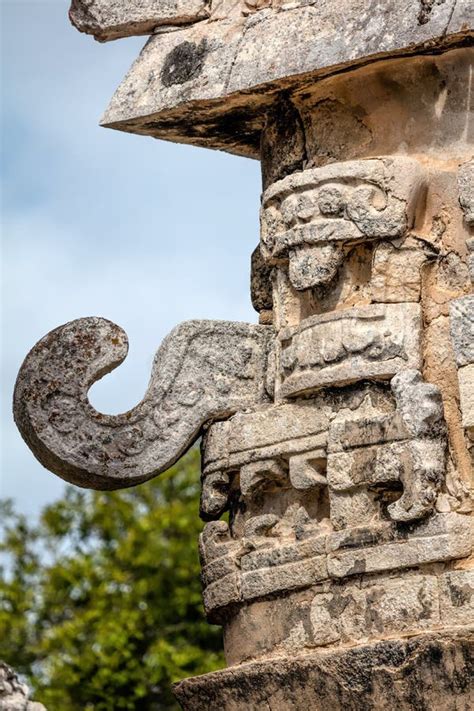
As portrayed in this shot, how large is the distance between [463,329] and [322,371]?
53 cm

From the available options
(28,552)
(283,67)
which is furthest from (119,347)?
(28,552)

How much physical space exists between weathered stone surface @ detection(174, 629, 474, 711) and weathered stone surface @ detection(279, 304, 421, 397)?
947 millimetres

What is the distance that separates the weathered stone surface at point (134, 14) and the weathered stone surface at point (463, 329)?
1.76m

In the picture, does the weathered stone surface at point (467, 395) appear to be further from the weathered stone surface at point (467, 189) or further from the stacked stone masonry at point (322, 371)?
the weathered stone surface at point (467, 189)

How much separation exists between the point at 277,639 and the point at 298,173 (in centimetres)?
168

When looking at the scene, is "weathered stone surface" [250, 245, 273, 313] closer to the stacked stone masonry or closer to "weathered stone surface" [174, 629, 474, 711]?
the stacked stone masonry

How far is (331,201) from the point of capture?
6441 millimetres

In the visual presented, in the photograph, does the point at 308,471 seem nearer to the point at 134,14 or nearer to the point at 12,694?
the point at 12,694

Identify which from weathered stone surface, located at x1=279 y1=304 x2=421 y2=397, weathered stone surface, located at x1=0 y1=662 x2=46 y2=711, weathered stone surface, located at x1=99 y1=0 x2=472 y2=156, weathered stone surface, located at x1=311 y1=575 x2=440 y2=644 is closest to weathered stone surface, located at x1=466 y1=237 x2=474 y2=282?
weathered stone surface, located at x1=279 y1=304 x2=421 y2=397

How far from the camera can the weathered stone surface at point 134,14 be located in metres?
7.12

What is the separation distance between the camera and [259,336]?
6.91 m

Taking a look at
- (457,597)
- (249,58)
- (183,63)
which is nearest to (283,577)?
(457,597)

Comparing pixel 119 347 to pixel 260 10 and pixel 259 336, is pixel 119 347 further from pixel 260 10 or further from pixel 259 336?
pixel 260 10

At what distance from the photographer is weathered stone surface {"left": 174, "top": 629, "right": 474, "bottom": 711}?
569 centimetres
